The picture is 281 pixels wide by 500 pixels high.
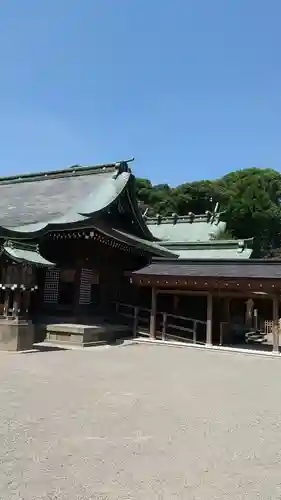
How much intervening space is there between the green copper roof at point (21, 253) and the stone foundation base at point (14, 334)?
5.54ft

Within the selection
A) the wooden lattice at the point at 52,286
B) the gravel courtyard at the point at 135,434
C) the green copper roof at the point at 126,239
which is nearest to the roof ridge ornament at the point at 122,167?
the green copper roof at the point at 126,239

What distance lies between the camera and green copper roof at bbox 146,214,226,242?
90.9 feet

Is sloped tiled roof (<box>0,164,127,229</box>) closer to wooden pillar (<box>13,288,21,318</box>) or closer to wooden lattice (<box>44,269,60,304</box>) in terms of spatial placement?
wooden lattice (<box>44,269,60,304</box>)

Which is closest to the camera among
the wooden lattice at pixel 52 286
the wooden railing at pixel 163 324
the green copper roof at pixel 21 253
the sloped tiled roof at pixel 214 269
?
the green copper roof at pixel 21 253

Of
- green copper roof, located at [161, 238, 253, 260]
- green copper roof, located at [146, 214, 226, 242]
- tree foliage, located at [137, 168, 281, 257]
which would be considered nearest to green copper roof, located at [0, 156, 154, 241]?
green copper roof, located at [161, 238, 253, 260]

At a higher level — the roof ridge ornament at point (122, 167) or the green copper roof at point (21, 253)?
the roof ridge ornament at point (122, 167)

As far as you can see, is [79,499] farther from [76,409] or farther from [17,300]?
[17,300]

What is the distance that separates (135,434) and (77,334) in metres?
8.95

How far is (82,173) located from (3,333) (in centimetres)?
1067

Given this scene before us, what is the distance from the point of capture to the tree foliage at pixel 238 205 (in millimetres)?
48438

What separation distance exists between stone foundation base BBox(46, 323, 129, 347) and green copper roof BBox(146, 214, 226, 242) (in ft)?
46.1

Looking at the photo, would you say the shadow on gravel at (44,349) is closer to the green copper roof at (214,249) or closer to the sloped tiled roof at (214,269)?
the sloped tiled roof at (214,269)

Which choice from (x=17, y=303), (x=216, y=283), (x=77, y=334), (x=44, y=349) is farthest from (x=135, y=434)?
(x=216, y=283)

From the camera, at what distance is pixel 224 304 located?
17.8 m
